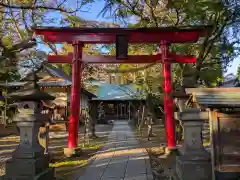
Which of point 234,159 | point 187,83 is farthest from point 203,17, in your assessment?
point 234,159

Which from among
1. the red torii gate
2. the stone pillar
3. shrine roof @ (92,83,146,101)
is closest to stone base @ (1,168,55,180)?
the stone pillar

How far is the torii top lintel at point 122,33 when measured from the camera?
11.6m

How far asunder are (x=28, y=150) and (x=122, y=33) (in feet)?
21.1

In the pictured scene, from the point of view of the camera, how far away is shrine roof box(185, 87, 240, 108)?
5613 mm

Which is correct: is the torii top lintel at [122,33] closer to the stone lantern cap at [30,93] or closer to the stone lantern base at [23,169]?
the stone lantern cap at [30,93]

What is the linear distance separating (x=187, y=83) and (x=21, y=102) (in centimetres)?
443

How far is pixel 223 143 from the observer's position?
580cm

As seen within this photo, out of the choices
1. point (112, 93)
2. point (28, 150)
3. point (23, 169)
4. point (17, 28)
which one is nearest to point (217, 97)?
point (28, 150)

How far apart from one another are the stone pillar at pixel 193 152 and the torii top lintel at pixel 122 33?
232 inches

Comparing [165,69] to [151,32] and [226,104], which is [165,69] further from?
[226,104]

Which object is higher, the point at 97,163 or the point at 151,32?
the point at 151,32

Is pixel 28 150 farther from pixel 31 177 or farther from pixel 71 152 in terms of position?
pixel 71 152

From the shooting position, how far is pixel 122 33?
38.7 feet

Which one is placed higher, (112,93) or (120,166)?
(112,93)
